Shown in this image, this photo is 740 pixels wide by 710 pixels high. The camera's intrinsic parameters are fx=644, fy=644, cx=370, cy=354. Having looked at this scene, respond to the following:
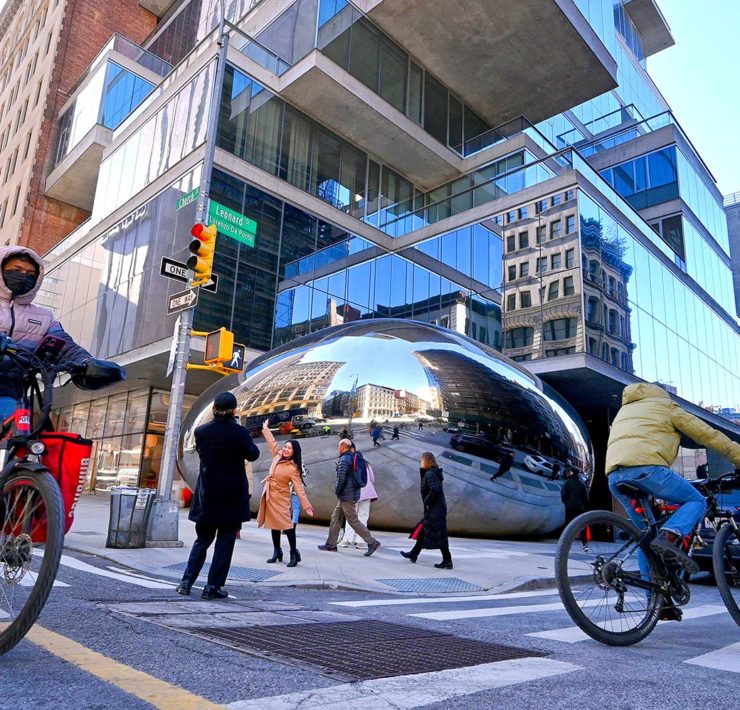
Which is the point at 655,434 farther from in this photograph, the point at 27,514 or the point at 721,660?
the point at 27,514

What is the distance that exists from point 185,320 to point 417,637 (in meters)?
7.36

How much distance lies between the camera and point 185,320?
10.2 metres

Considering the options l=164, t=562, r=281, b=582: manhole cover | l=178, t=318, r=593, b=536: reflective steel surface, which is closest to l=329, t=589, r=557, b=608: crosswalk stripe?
l=164, t=562, r=281, b=582: manhole cover

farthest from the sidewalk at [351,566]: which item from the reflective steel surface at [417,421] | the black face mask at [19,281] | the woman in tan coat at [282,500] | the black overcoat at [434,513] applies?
the black face mask at [19,281]

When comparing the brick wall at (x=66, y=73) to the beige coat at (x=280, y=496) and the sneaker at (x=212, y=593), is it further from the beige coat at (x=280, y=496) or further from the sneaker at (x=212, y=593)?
the sneaker at (x=212, y=593)

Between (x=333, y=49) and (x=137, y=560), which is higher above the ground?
(x=333, y=49)

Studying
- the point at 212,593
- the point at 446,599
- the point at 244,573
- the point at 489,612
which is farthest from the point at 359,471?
the point at 212,593

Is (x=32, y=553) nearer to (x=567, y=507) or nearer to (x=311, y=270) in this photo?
(x=567, y=507)

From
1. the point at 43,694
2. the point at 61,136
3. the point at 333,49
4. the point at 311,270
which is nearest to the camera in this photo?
the point at 43,694

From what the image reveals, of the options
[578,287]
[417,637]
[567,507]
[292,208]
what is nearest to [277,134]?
[292,208]

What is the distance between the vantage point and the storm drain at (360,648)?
3062 millimetres

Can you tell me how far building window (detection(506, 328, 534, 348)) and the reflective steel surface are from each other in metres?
8.33

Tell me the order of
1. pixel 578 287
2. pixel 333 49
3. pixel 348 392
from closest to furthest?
pixel 348 392 → pixel 578 287 → pixel 333 49

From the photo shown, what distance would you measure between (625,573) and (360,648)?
1746 mm
